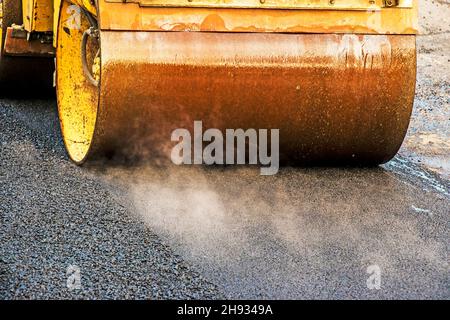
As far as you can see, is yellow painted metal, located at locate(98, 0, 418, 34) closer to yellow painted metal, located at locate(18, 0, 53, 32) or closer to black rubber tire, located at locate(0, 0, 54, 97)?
yellow painted metal, located at locate(18, 0, 53, 32)

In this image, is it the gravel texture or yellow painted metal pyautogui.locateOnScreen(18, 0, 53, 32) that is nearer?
the gravel texture

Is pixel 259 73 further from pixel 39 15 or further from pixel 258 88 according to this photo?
pixel 39 15

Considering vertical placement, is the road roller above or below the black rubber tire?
above

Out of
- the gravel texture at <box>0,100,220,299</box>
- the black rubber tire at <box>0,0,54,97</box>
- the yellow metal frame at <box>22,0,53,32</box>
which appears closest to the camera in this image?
the gravel texture at <box>0,100,220,299</box>

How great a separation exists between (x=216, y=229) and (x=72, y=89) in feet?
6.38

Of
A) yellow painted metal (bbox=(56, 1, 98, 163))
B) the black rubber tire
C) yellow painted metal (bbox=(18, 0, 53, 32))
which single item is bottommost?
the black rubber tire

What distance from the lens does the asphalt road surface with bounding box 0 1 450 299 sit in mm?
3652

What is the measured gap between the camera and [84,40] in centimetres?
548

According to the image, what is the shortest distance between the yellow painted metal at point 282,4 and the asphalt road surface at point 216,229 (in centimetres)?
92

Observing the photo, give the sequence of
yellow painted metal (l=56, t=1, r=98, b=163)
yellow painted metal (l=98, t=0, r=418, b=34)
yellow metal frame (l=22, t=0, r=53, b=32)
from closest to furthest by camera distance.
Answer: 1. yellow painted metal (l=98, t=0, r=418, b=34)
2. yellow painted metal (l=56, t=1, r=98, b=163)
3. yellow metal frame (l=22, t=0, r=53, b=32)

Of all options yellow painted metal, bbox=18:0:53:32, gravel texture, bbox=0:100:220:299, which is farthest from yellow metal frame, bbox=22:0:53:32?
gravel texture, bbox=0:100:220:299
